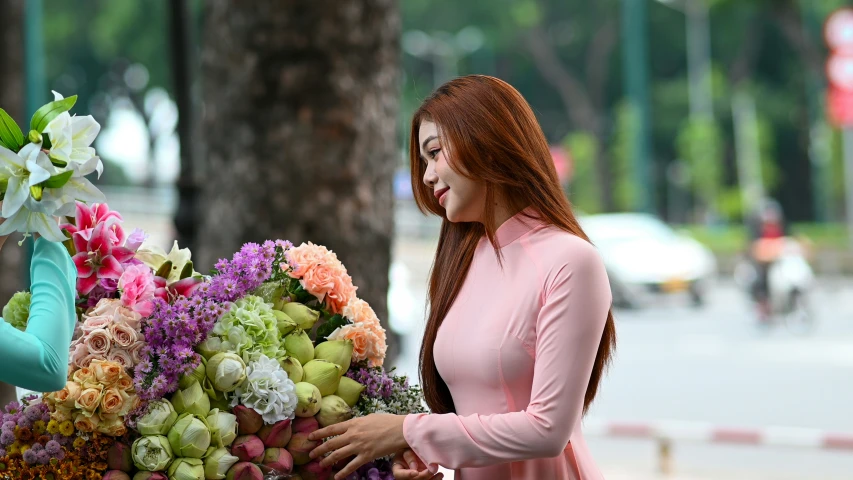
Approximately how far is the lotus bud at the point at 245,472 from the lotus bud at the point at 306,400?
0.14 meters

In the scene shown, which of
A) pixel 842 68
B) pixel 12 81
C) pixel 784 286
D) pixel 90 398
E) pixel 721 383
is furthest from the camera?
pixel 842 68

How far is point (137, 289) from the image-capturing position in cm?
237

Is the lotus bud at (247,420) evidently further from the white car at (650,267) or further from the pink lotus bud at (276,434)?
the white car at (650,267)

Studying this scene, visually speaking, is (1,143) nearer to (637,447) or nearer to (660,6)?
(637,447)

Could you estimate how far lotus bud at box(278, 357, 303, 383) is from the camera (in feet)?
7.86

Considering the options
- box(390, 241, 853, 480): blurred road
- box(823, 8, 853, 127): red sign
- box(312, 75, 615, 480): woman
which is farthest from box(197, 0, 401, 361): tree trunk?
box(823, 8, 853, 127): red sign

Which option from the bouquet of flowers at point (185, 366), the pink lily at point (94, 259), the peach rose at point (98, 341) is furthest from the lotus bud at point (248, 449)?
the pink lily at point (94, 259)

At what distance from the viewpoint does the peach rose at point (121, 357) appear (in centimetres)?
230

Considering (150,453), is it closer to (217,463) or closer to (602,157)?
(217,463)

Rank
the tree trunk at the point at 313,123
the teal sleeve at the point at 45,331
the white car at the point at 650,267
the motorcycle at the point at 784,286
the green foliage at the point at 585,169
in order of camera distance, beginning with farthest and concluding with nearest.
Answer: the green foliage at the point at 585,169
the white car at the point at 650,267
the motorcycle at the point at 784,286
the tree trunk at the point at 313,123
the teal sleeve at the point at 45,331

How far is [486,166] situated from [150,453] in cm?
86

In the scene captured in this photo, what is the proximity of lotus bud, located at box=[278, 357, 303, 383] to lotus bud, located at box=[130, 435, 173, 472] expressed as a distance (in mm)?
281

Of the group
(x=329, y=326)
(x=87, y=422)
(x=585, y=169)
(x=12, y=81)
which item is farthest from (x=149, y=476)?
(x=585, y=169)

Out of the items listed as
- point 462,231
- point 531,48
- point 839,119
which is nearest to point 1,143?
point 462,231
